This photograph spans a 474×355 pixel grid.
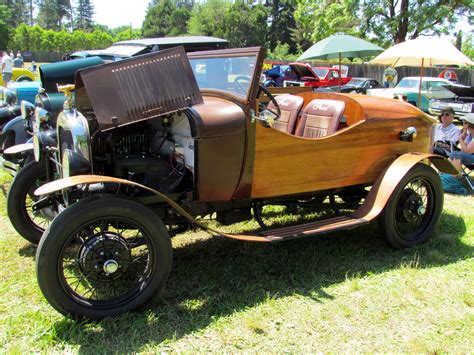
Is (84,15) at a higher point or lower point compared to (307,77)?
higher

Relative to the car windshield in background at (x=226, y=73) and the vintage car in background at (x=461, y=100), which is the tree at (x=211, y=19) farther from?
the car windshield in background at (x=226, y=73)

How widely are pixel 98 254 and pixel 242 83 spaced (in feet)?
5.24

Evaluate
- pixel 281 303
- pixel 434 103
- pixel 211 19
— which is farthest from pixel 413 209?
pixel 211 19

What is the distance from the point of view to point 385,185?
12.4 ft

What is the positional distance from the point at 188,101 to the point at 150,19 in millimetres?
74191

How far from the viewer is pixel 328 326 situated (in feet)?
8.98

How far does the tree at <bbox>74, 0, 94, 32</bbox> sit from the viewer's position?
105019mm

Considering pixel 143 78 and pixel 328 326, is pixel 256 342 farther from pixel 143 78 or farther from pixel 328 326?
pixel 143 78

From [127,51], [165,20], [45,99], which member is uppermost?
[165,20]

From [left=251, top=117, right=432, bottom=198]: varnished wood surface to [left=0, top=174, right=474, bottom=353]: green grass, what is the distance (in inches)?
25.5

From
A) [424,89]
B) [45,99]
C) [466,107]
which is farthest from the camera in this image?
[424,89]

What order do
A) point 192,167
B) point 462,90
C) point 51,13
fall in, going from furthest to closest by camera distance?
point 51,13, point 462,90, point 192,167

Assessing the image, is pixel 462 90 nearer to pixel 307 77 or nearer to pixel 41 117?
pixel 307 77

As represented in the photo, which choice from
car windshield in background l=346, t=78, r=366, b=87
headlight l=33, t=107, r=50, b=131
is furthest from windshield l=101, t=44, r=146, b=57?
car windshield in background l=346, t=78, r=366, b=87
